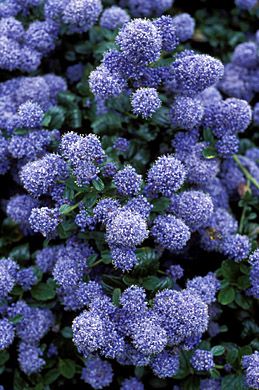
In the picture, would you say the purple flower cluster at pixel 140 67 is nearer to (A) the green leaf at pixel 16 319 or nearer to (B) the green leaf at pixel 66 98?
(B) the green leaf at pixel 66 98

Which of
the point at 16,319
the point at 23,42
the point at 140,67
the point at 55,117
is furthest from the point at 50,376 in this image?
the point at 23,42

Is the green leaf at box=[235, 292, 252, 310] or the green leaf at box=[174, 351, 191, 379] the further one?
the green leaf at box=[235, 292, 252, 310]

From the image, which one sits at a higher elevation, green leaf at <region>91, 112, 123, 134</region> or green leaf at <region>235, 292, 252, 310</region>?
green leaf at <region>91, 112, 123, 134</region>

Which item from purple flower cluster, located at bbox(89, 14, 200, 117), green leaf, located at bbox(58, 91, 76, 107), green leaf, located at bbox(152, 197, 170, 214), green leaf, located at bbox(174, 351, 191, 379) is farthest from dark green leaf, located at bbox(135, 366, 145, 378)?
green leaf, located at bbox(58, 91, 76, 107)

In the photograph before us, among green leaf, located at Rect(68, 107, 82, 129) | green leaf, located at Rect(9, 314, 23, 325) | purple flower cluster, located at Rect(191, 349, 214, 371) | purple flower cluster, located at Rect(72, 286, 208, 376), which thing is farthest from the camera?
green leaf, located at Rect(68, 107, 82, 129)

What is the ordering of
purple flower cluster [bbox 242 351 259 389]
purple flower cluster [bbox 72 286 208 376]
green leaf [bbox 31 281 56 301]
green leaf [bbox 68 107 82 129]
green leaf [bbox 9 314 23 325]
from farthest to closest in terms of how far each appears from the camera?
1. green leaf [bbox 68 107 82 129]
2. green leaf [bbox 31 281 56 301]
3. green leaf [bbox 9 314 23 325]
4. purple flower cluster [bbox 242 351 259 389]
5. purple flower cluster [bbox 72 286 208 376]

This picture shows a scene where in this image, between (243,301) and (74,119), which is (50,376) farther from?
(74,119)

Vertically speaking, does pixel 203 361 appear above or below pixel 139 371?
above

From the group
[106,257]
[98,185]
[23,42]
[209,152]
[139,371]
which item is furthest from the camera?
[23,42]

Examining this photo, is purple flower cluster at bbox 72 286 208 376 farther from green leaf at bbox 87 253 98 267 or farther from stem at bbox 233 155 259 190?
stem at bbox 233 155 259 190
